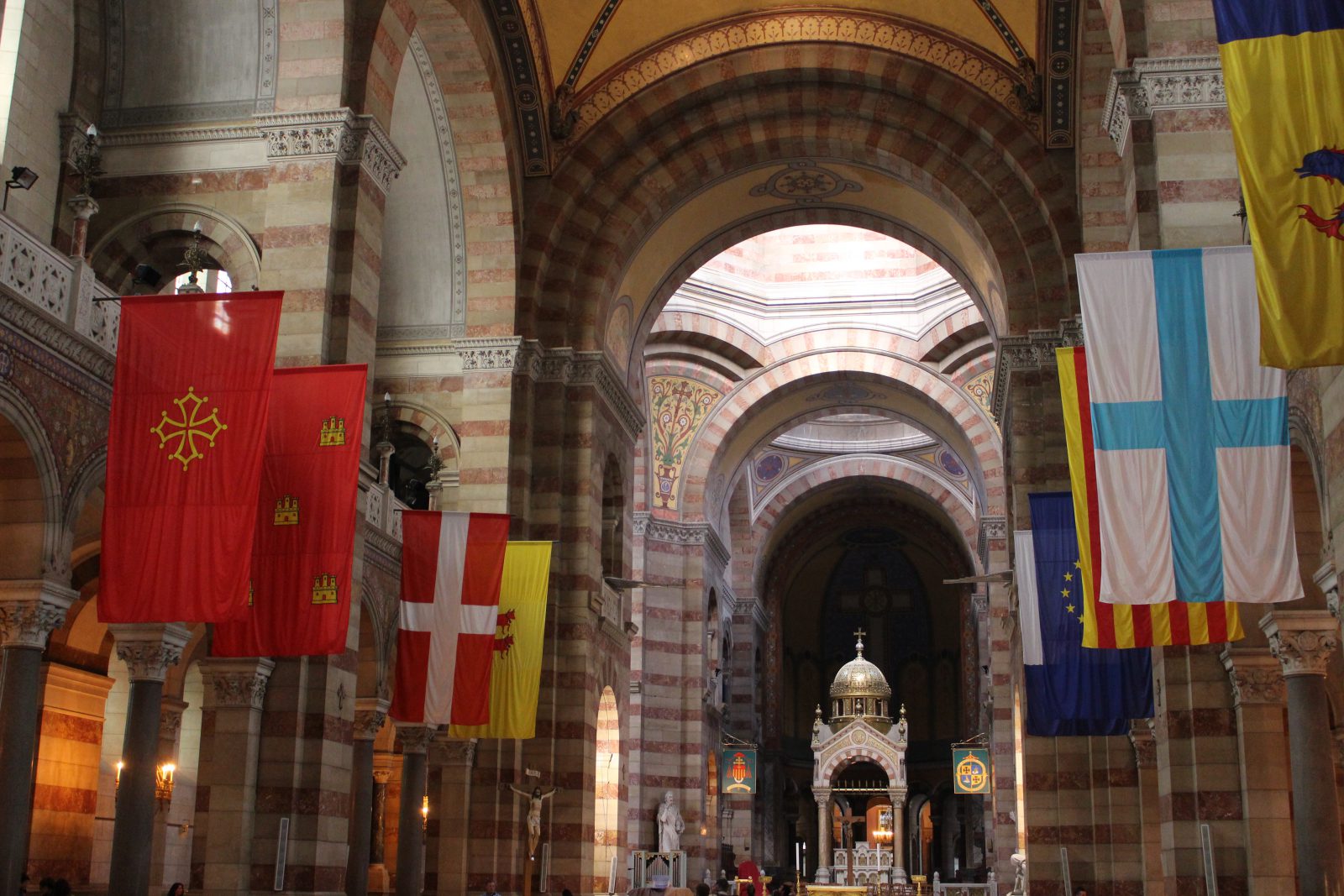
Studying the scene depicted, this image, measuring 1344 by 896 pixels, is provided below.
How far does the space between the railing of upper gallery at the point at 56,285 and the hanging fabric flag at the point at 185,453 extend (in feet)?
1.71

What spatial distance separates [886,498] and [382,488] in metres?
31.0

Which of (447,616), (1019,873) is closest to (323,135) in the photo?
(447,616)

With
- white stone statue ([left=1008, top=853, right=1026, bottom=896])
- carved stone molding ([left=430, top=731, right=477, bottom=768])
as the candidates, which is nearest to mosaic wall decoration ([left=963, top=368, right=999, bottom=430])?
white stone statue ([left=1008, top=853, right=1026, bottom=896])

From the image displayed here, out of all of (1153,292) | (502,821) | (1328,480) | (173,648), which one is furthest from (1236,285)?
(502,821)

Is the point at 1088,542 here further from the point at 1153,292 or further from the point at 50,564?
the point at 50,564

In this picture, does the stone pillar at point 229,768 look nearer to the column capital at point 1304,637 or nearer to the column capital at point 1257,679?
the column capital at point 1257,679

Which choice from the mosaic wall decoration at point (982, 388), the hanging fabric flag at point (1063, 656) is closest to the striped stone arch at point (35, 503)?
the hanging fabric flag at point (1063, 656)

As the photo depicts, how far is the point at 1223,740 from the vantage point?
12508 millimetres

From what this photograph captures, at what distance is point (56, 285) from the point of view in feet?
39.3

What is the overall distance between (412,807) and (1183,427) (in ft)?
40.1

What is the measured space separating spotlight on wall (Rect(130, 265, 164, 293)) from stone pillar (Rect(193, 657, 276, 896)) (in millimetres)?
4301

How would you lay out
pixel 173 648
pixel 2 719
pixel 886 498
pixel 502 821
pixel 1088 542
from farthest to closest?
pixel 886 498, pixel 502 821, pixel 173 648, pixel 1088 542, pixel 2 719

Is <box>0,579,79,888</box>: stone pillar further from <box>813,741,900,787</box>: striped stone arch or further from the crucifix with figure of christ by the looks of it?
<box>813,741,900,787</box>: striped stone arch

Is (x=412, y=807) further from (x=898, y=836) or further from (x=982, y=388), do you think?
(x=898, y=836)
